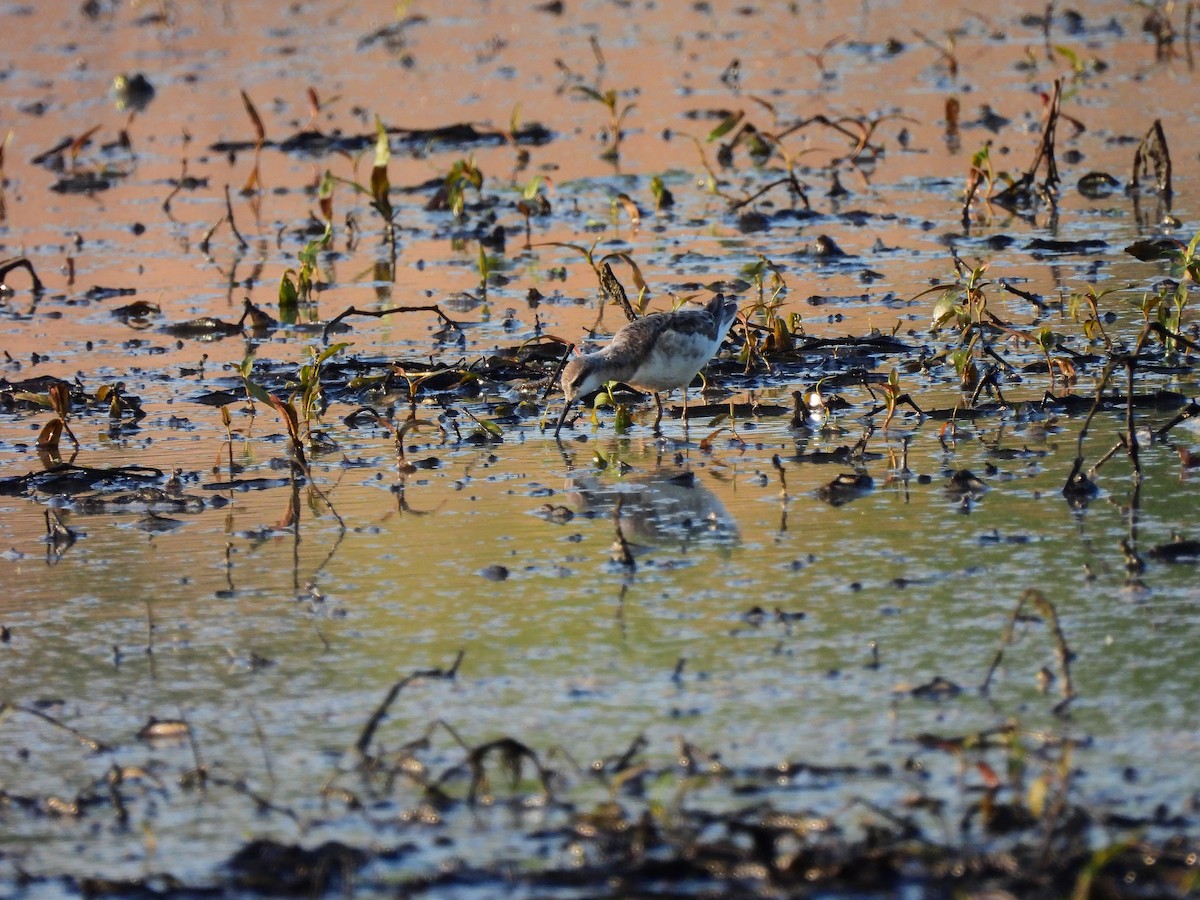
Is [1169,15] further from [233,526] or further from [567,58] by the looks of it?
[233,526]

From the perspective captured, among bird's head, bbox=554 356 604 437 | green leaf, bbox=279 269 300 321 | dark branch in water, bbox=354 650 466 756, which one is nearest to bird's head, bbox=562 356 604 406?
bird's head, bbox=554 356 604 437

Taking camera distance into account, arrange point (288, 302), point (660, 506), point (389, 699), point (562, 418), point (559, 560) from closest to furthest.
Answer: point (389, 699), point (559, 560), point (660, 506), point (562, 418), point (288, 302)

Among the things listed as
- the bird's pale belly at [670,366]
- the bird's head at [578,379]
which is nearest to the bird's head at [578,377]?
the bird's head at [578,379]

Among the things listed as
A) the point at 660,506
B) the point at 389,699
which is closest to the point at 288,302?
the point at 660,506

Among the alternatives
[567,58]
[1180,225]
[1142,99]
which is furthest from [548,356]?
[567,58]

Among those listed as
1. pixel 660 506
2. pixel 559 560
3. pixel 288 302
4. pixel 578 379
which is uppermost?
pixel 288 302

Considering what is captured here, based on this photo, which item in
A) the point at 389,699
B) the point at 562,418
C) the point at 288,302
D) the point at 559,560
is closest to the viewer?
the point at 389,699

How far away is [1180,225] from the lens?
11836 mm

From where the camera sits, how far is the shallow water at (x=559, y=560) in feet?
16.2

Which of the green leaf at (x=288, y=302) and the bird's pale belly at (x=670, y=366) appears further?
the green leaf at (x=288, y=302)

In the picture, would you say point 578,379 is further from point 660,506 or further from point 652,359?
point 660,506

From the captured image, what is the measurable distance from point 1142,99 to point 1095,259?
613cm

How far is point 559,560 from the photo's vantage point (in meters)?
6.54

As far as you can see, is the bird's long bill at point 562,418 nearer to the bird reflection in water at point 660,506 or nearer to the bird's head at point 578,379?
the bird's head at point 578,379
